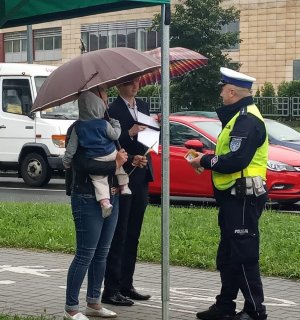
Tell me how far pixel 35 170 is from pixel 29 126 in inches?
41.1

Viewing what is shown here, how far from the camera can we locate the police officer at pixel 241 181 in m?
7.16

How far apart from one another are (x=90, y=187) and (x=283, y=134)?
10.8 m

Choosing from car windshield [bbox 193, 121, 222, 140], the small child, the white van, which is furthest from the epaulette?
the white van

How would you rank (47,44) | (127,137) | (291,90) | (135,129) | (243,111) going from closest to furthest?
(243,111) → (135,129) → (127,137) → (291,90) → (47,44)

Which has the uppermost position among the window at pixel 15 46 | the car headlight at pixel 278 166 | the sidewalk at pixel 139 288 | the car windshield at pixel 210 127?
the window at pixel 15 46

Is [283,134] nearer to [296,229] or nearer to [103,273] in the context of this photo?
[296,229]

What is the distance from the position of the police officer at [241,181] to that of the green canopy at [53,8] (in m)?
1.05

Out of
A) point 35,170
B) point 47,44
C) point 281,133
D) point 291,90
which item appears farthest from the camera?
point 47,44

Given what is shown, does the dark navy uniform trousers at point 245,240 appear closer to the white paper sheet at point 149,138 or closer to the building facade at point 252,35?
the white paper sheet at point 149,138

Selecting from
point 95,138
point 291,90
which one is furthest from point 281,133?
point 291,90

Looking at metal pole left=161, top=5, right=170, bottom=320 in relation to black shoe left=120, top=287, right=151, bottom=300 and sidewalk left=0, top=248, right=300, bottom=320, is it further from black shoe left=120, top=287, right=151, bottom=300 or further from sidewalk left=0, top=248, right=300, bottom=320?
black shoe left=120, top=287, right=151, bottom=300

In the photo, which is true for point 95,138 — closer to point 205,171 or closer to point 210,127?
point 205,171

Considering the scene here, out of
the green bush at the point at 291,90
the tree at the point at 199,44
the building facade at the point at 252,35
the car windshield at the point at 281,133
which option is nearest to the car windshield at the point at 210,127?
the car windshield at the point at 281,133

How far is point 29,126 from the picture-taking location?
2070 centimetres
